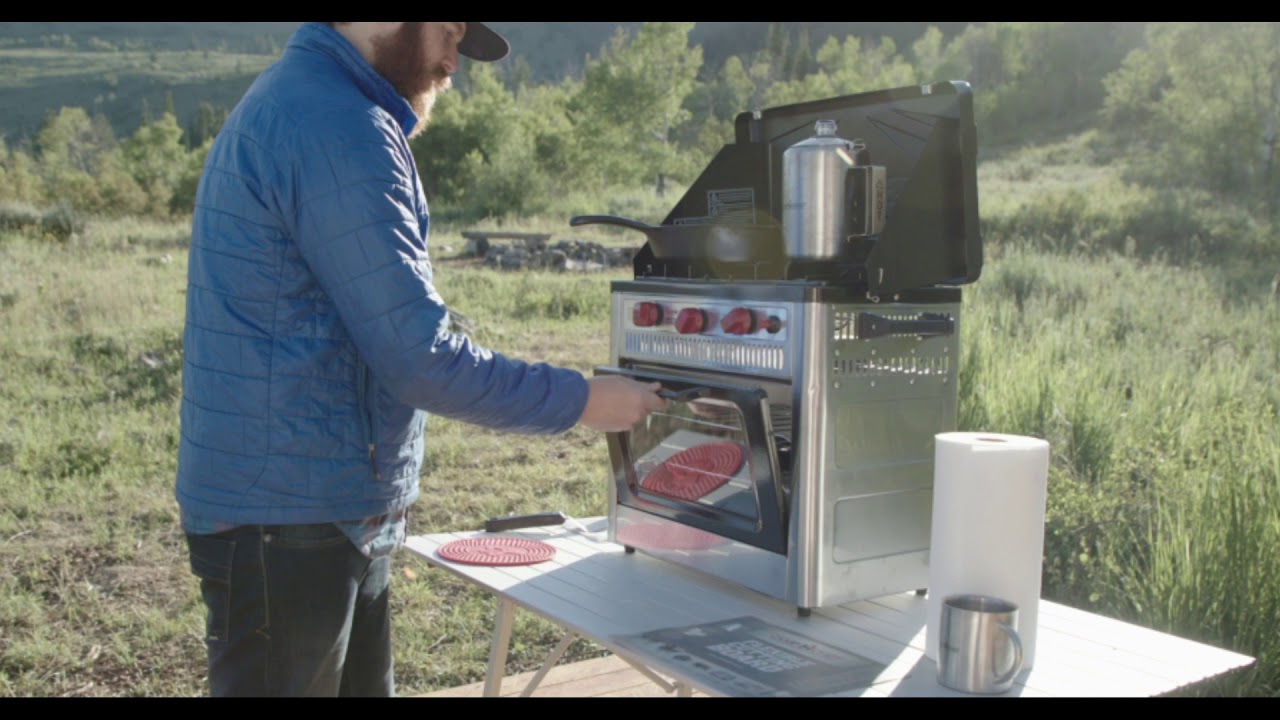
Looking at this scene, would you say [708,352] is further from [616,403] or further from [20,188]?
[20,188]

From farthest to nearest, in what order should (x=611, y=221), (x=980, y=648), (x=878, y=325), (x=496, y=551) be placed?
(x=496, y=551) → (x=611, y=221) → (x=878, y=325) → (x=980, y=648)

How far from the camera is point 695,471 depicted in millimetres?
2342

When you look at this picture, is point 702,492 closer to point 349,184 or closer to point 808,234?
point 808,234

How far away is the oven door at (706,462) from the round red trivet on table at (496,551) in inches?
10.9

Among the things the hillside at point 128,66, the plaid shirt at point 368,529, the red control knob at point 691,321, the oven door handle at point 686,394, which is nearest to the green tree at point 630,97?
the hillside at point 128,66

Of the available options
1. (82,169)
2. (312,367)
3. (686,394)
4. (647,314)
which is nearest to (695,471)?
(686,394)

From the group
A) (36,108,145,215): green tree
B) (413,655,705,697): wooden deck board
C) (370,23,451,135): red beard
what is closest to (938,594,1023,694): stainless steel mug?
(370,23,451,135): red beard

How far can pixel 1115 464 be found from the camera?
4.91m

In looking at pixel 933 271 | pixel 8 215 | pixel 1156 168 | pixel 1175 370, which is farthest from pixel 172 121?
pixel 933 271

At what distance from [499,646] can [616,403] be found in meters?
0.97

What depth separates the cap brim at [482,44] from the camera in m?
2.29

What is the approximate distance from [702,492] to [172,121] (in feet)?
169

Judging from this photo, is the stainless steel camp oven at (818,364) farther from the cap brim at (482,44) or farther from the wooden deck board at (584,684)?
the wooden deck board at (584,684)

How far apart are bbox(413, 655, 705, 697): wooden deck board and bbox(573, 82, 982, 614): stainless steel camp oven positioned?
1.09m
